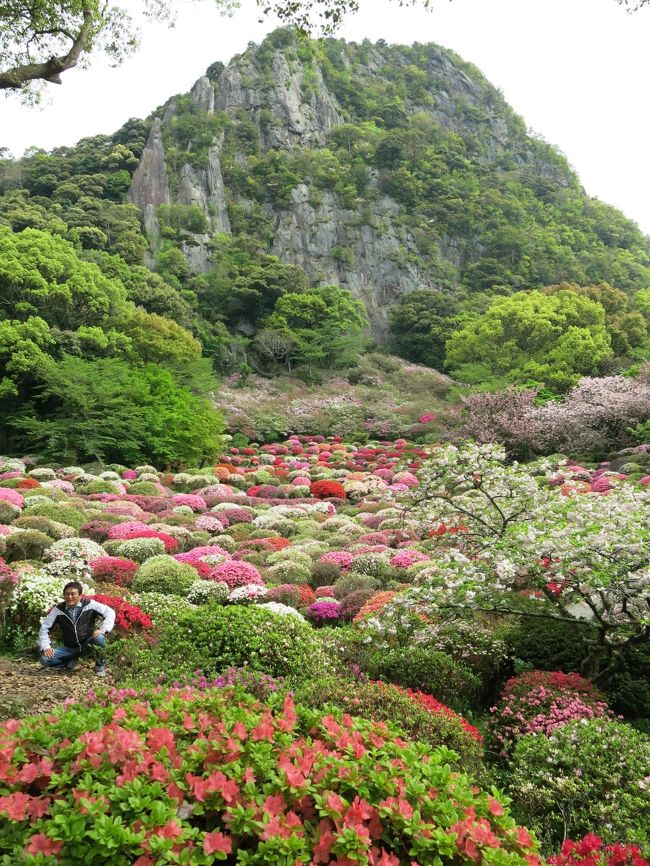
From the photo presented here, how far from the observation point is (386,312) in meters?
54.5

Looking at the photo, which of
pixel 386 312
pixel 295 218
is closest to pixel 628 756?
pixel 386 312

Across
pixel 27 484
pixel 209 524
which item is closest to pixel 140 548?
pixel 209 524

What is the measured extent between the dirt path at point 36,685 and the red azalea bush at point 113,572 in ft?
8.86

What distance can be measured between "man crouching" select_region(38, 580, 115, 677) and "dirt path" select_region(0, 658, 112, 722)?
0.44ft

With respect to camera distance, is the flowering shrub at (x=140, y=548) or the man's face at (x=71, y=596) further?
the flowering shrub at (x=140, y=548)

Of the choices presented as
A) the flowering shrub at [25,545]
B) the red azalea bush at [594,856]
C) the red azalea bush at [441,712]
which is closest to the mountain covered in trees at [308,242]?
the flowering shrub at [25,545]

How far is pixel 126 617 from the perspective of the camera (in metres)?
6.87

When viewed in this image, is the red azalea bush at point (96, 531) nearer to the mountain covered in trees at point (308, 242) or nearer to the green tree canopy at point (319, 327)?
the mountain covered in trees at point (308, 242)

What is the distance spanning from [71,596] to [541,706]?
4703 mm

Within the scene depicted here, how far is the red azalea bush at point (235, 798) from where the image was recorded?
204 centimetres

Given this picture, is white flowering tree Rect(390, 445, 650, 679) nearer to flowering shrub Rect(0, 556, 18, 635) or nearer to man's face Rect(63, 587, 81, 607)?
man's face Rect(63, 587, 81, 607)

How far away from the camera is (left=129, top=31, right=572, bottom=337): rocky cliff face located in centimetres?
5456

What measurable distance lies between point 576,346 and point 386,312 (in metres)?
27.8

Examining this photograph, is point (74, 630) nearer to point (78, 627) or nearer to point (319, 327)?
point (78, 627)
